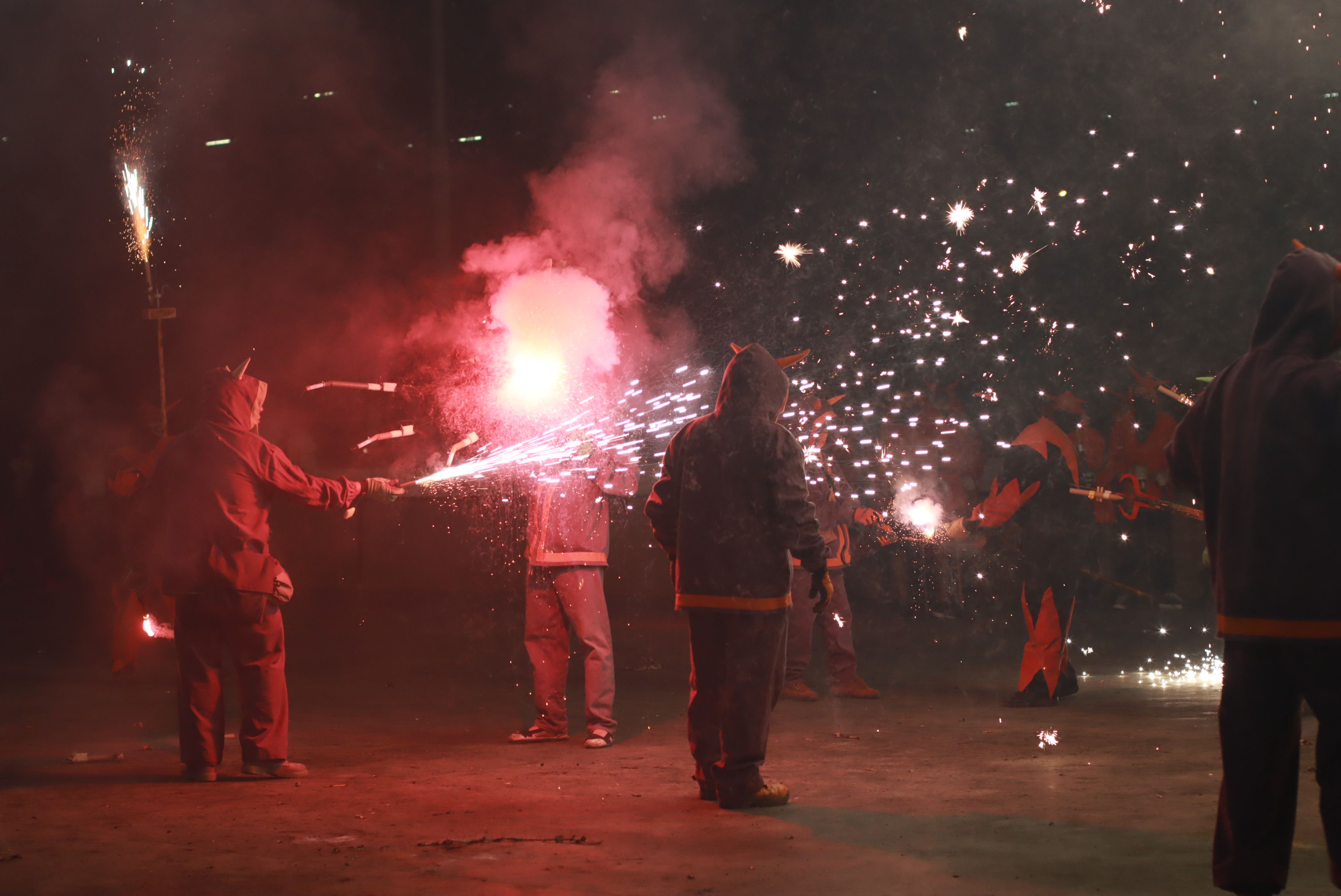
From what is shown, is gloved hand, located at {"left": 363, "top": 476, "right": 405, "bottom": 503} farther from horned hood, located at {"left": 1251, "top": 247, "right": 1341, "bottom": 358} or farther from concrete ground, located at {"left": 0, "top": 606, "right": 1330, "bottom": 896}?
horned hood, located at {"left": 1251, "top": 247, "right": 1341, "bottom": 358}

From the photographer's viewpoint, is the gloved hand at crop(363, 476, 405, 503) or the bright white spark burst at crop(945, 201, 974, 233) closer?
the gloved hand at crop(363, 476, 405, 503)

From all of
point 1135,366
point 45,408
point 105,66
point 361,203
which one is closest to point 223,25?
point 105,66

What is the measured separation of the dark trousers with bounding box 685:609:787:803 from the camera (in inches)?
186

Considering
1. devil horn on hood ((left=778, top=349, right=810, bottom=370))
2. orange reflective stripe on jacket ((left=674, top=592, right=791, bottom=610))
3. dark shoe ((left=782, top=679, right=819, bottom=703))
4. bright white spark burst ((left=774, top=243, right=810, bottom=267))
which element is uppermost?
bright white spark burst ((left=774, top=243, right=810, bottom=267))


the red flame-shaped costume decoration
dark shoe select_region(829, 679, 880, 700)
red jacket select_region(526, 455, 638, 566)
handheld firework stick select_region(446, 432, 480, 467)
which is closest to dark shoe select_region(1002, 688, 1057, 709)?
the red flame-shaped costume decoration

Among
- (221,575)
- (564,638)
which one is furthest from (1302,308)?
(221,575)

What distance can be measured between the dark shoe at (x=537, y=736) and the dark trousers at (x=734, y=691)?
5.26ft

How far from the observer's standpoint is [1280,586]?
3.28 m

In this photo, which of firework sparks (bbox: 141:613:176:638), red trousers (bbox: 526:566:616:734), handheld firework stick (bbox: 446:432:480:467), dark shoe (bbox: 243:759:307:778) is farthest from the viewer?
firework sparks (bbox: 141:613:176:638)

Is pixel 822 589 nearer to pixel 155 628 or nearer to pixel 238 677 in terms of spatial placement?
pixel 238 677

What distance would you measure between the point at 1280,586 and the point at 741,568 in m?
2.14

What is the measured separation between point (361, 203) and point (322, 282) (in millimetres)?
1012

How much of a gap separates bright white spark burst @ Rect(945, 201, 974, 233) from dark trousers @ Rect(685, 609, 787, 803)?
21.8 ft

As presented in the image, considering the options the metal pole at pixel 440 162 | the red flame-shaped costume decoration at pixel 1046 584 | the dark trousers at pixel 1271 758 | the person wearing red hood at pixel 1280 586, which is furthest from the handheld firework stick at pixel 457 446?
the metal pole at pixel 440 162
